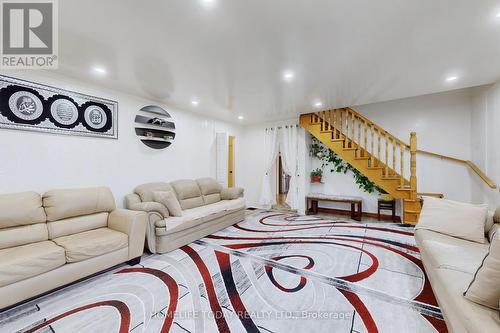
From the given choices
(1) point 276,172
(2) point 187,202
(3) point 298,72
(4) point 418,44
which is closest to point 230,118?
(1) point 276,172

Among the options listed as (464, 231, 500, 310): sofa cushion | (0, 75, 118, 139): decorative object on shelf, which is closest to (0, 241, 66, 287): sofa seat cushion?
(0, 75, 118, 139): decorative object on shelf

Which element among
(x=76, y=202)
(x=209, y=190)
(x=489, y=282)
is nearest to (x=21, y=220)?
(x=76, y=202)

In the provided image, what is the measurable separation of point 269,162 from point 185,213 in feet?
10.2

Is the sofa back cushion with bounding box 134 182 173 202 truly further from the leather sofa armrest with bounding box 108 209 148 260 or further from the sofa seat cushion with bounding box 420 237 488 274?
the sofa seat cushion with bounding box 420 237 488 274

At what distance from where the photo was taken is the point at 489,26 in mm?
1948

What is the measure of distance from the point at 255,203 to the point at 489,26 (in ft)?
17.6

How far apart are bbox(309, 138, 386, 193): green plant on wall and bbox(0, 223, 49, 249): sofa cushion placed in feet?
17.8

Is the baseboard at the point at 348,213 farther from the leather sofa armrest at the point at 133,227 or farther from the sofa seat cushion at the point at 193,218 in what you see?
the leather sofa armrest at the point at 133,227

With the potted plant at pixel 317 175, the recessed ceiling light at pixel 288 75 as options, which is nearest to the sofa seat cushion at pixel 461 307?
the recessed ceiling light at pixel 288 75

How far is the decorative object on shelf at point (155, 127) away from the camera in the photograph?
3850mm

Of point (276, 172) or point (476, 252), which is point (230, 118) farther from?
point (476, 252)

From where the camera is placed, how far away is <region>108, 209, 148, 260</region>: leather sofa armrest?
2625 mm

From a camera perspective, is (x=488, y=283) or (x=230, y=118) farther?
(x=230, y=118)

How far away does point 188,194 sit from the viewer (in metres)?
4.21
